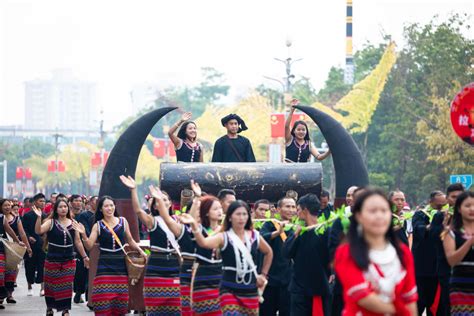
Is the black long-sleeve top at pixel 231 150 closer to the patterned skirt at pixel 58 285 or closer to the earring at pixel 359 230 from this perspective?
the patterned skirt at pixel 58 285

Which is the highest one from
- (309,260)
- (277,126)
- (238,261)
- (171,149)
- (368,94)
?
(368,94)

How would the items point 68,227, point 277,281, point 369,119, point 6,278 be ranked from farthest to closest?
1. point 369,119
2. point 6,278
3. point 68,227
4. point 277,281

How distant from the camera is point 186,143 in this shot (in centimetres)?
1745

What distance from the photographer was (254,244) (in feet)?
37.1

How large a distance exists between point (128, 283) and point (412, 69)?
37181mm

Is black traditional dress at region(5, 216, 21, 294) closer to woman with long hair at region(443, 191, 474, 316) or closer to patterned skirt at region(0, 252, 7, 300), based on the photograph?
patterned skirt at region(0, 252, 7, 300)

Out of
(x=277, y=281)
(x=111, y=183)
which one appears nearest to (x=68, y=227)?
(x=111, y=183)

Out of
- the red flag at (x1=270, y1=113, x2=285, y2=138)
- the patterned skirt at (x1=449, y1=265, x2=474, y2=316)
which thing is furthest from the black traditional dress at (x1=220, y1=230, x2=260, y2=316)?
the red flag at (x1=270, y1=113, x2=285, y2=138)

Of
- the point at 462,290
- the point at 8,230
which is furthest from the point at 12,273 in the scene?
the point at 462,290

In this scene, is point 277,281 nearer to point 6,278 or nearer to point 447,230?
point 447,230

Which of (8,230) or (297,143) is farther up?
(297,143)

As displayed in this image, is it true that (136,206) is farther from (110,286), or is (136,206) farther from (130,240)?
(110,286)

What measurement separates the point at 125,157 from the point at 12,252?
3202 mm

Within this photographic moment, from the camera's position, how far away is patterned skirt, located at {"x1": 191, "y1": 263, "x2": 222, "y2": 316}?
12.1 m
